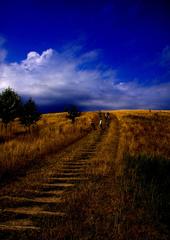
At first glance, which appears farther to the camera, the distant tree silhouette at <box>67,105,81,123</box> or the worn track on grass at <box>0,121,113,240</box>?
the distant tree silhouette at <box>67,105,81,123</box>

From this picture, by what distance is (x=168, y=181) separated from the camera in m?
6.61

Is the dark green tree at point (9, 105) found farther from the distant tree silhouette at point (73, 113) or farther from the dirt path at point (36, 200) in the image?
the dirt path at point (36, 200)

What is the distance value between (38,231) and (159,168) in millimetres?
5459

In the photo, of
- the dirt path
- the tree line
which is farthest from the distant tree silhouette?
the dirt path

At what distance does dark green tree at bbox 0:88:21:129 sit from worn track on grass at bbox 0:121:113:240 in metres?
23.6

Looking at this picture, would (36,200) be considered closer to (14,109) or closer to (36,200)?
(36,200)

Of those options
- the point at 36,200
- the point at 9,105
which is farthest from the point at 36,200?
the point at 9,105

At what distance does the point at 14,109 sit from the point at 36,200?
27.6m

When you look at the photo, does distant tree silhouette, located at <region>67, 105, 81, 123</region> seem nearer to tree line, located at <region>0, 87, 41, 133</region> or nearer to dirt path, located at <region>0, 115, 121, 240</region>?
tree line, located at <region>0, 87, 41, 133</region>

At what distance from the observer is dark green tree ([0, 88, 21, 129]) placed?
99.4ft

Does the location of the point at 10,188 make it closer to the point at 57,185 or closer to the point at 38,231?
the point at 57,185

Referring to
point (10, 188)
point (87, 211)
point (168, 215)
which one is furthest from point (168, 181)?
point (10, 188)

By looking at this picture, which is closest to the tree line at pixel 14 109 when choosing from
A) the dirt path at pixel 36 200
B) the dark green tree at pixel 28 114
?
the dark green tree at pixel 28 114

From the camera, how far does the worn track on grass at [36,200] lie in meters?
3.95
